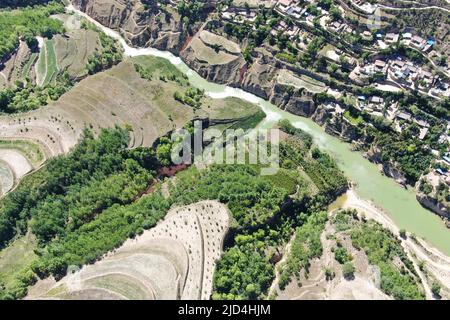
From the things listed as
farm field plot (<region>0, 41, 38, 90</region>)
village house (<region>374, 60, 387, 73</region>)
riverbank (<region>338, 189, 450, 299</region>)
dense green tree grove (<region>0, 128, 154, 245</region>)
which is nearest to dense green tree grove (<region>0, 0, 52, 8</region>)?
farm field plot (<region>0, 41, 38, 90</region>)

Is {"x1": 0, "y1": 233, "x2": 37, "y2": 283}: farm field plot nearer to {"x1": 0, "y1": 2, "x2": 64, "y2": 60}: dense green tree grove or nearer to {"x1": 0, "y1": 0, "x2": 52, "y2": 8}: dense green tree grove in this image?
{"x1": 0, "y1": 2, "x2": 64, "y2": 60}: dense green tree grove

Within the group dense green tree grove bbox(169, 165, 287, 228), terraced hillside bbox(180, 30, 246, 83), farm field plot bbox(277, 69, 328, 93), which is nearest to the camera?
dense green tree grove bbox(169, 165, 287, 228)

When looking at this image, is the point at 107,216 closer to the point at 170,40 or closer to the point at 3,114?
the point at 3,114

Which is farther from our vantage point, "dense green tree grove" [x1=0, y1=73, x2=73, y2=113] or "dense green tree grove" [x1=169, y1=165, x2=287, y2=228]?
"dense green tree grove" [x1=0, y1=73, x2=73, y2=113]

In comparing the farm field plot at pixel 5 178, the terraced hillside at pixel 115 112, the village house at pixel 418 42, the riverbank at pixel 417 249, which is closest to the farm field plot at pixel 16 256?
the farm field plot at pixel 5 178

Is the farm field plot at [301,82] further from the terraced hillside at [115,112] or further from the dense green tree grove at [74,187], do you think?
the dense green tree grove at [74,187]
